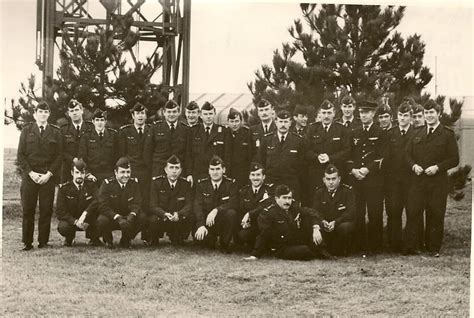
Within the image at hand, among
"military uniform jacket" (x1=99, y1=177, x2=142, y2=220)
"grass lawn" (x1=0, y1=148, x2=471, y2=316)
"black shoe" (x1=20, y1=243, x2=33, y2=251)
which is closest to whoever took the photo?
"grass lawn" (x1=0, y1=148, x2=471, y2=316)

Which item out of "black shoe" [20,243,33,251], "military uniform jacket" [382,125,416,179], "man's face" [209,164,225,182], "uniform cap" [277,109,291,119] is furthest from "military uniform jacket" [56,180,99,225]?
"military uniform jacket" [382,125,416,179]

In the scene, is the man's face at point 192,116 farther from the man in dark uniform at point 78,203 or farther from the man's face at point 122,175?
the man in dark uniform at point 78,203

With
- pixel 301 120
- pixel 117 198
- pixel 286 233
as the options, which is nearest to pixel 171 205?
pixel 117 198

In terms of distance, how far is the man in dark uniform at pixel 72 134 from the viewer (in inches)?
155

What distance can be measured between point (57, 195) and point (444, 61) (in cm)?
231

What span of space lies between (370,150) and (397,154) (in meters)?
0.15

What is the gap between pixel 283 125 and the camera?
12.9ft

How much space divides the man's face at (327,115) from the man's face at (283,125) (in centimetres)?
20

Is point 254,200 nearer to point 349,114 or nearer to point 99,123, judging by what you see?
point 349,114

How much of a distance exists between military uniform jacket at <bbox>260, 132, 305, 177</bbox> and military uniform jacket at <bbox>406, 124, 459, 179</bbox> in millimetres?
643

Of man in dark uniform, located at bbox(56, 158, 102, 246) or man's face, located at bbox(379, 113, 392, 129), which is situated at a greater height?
man's face, located at bbox(379, 113, 392, 129)

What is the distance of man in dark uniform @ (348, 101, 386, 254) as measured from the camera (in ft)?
13.1

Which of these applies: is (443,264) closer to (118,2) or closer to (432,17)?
(432,17)

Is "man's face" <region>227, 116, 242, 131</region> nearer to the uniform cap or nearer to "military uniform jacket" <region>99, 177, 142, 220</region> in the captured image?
the uniform cap
